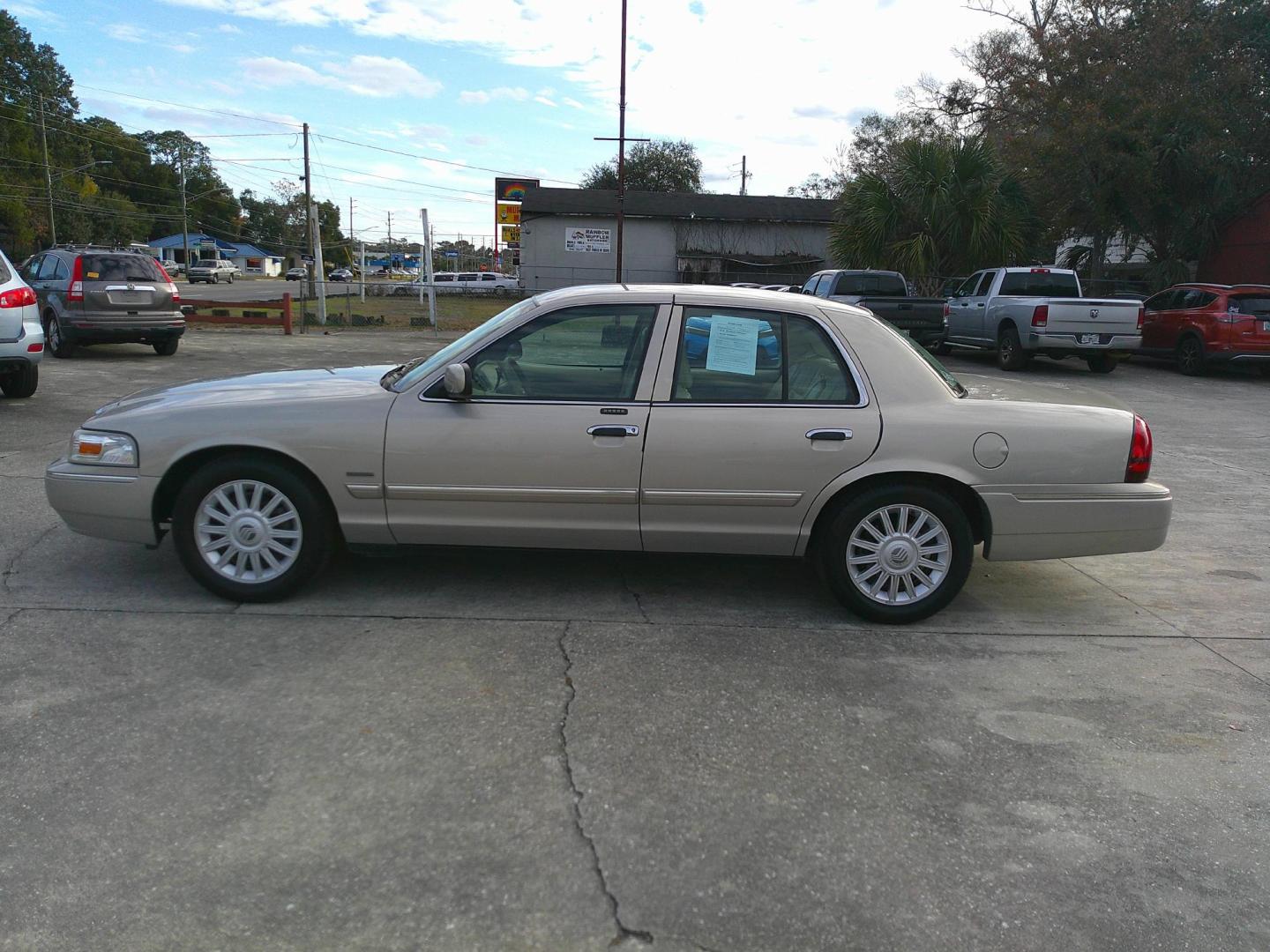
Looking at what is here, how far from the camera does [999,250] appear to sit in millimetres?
24062

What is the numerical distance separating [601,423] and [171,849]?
2.53m

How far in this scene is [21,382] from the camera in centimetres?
1098

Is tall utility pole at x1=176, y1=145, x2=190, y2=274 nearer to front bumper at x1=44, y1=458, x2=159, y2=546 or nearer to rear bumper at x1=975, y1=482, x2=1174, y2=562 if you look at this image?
front bumper at x1=44, y1=458, x2=159, y2=546

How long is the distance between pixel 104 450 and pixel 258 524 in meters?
0.83

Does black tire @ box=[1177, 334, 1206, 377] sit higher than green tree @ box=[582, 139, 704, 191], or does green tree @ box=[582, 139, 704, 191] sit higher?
green tree @ box=[582, 139, 704, 191]

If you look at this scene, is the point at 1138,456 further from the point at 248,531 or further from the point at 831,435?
the point at 248,531

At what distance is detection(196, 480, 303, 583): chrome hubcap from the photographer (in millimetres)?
4777

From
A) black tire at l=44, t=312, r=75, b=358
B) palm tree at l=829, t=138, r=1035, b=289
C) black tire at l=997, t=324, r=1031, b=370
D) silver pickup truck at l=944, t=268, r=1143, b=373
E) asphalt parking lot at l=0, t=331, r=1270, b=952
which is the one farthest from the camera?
palm tree at l=829, t=138, r=1035, b=289

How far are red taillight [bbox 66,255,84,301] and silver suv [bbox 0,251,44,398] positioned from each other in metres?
4.78

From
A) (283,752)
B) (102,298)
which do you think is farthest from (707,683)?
(102,298)

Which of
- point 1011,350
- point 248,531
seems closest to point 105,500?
point 248,531

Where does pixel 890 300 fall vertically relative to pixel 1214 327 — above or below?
above

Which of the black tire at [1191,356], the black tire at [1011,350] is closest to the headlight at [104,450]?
the black tire at [1011,350]

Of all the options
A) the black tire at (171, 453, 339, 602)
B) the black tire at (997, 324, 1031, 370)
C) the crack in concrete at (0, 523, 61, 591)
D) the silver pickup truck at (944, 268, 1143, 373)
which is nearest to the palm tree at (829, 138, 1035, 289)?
the silver pickup truck at (944, 268, 1143, 373)
